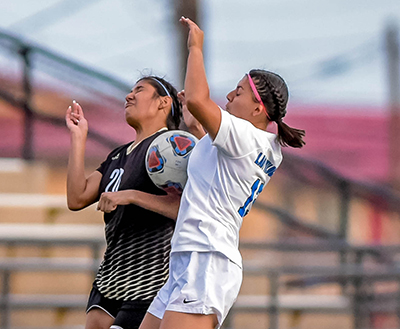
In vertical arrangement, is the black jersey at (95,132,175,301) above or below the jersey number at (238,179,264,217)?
below

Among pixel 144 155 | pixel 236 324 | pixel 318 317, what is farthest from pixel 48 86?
pixel 144 155

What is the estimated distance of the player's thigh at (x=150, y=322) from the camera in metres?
3.38

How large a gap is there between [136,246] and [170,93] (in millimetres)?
853

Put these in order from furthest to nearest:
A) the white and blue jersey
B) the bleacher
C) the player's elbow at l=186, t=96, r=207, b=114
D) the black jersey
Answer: the bleacher → the black jersey → the white and blue jersey → the player's elbow at l=186, t=96, r=207, b=114

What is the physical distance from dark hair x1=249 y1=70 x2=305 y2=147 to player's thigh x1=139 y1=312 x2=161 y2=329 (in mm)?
1025

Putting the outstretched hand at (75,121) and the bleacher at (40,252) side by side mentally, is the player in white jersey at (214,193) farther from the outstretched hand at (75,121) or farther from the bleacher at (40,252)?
the bleacher at (40,252)

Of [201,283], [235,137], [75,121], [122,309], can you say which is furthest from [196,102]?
[122,309]

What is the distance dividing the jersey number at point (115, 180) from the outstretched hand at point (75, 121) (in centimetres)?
28

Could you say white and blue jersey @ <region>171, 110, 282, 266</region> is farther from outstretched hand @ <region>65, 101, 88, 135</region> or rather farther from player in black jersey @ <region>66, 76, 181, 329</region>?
outstretched hand @ <region>65, 101, 88, 135</region>

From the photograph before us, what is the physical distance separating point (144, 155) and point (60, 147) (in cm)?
1009

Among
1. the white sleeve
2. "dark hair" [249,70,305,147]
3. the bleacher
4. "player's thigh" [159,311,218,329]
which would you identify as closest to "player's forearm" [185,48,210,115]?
the white sleeve

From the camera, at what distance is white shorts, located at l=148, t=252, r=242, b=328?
10.6 feet

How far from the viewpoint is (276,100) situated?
11.5ft

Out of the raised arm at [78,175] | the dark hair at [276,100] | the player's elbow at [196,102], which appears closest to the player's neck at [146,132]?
the raised arm at [78,175]
